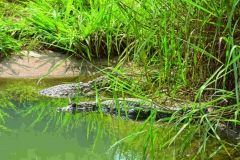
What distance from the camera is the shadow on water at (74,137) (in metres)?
2.27

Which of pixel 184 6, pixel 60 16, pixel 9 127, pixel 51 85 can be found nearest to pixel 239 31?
pixel 184 6

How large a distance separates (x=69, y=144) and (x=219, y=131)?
0.78 metres

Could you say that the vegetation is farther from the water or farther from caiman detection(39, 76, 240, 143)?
the water

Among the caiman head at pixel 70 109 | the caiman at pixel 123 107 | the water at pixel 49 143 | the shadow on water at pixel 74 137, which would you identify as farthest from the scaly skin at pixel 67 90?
the water at pixel 49 143

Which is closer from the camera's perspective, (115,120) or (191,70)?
(191,70)

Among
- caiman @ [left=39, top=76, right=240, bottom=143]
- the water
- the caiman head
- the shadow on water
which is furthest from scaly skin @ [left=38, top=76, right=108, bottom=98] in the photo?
the water

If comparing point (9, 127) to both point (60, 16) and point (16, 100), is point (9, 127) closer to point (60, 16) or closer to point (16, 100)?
point (16, 100)

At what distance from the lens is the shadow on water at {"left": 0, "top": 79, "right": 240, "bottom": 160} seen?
227 centimetres

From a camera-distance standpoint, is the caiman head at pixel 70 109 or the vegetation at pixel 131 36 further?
the caiman head at pixel 70 109

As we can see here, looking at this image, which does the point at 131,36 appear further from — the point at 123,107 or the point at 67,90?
the point at 123,107

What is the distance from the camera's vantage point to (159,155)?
2234mm

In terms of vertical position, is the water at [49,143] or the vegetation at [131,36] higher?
the vegetation at [131,36]

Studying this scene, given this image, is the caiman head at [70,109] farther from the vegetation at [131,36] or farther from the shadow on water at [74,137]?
the vegetation at [131,36]

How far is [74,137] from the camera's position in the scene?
2.63 m
